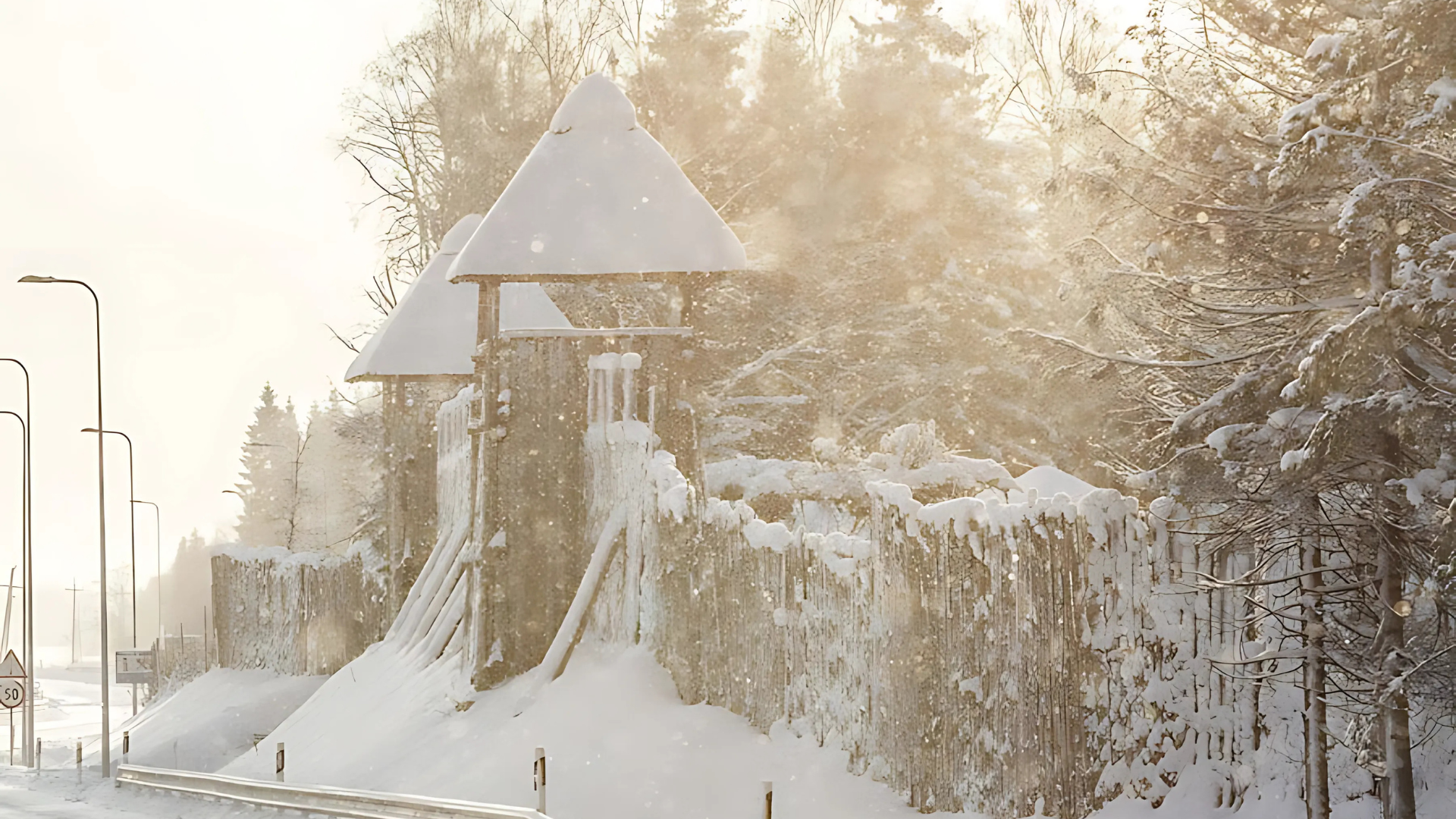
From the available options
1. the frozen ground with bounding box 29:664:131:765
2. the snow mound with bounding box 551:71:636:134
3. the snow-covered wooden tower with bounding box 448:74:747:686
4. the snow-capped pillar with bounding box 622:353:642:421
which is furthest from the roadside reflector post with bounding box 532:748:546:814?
the frozen ground with bounding box 29:664:131:765

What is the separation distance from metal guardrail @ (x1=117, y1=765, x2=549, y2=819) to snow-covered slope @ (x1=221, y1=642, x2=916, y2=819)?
0.81 metres

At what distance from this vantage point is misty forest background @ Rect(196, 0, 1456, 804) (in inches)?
366

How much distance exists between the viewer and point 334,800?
16828 mm

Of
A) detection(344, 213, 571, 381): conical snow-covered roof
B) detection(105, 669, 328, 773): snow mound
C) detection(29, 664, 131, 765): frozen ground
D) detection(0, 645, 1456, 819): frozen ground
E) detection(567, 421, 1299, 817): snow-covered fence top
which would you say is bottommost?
detection(29, 664, 131, 765): frozen ground

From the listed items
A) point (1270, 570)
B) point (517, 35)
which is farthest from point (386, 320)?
point (1270, 570)

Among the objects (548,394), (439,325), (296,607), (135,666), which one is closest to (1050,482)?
(548,394)

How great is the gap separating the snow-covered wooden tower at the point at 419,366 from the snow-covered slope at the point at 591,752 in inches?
228

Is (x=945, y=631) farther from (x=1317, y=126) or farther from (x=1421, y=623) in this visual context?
(x=1317, y=126)

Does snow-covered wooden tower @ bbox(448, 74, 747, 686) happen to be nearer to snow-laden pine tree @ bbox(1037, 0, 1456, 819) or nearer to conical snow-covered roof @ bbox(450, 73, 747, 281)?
conical snow-covered roof @ bbox(450, 73, 747, 281)

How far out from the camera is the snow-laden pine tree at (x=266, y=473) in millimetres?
96562

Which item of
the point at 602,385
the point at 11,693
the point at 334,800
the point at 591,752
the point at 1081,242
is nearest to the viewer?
Answer: the point at 1081,242

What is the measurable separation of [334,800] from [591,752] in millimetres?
2874

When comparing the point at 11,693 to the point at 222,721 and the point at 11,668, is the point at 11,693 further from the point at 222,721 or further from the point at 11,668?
the point at 222,721

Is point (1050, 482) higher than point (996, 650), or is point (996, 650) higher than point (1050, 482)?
point (1050, 482)
